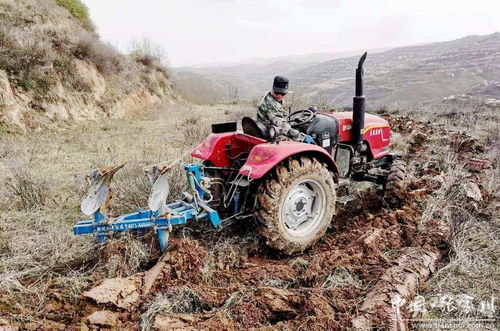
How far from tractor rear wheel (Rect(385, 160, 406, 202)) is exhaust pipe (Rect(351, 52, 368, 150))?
59cm

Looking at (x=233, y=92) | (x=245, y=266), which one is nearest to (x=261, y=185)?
(x=245, y=266)

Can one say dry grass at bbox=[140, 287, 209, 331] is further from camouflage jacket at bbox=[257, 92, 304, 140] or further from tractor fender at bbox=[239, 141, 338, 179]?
camouflage jacket at bbox=[257, 92, 304, 140]

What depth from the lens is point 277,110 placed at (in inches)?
159

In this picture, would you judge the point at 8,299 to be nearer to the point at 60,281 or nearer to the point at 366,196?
the point at 60,281

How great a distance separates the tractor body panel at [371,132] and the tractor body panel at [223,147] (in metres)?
1.50

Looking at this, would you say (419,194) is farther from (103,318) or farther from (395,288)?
(103,318)

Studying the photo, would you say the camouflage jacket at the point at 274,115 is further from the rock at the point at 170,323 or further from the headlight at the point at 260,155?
the rock at the point at 170,323

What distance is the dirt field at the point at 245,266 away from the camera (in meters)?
2.56

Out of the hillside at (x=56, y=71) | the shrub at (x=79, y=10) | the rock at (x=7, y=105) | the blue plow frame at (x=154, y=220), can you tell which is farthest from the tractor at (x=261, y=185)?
the shrub at (x=79, y=10)

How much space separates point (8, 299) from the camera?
2.73 meters

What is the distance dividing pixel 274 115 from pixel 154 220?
1.73 metres

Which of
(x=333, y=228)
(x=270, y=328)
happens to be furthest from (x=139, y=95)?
(x=270, y=328)

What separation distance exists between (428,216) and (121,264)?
324cm

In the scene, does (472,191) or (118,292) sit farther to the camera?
(472,191)
